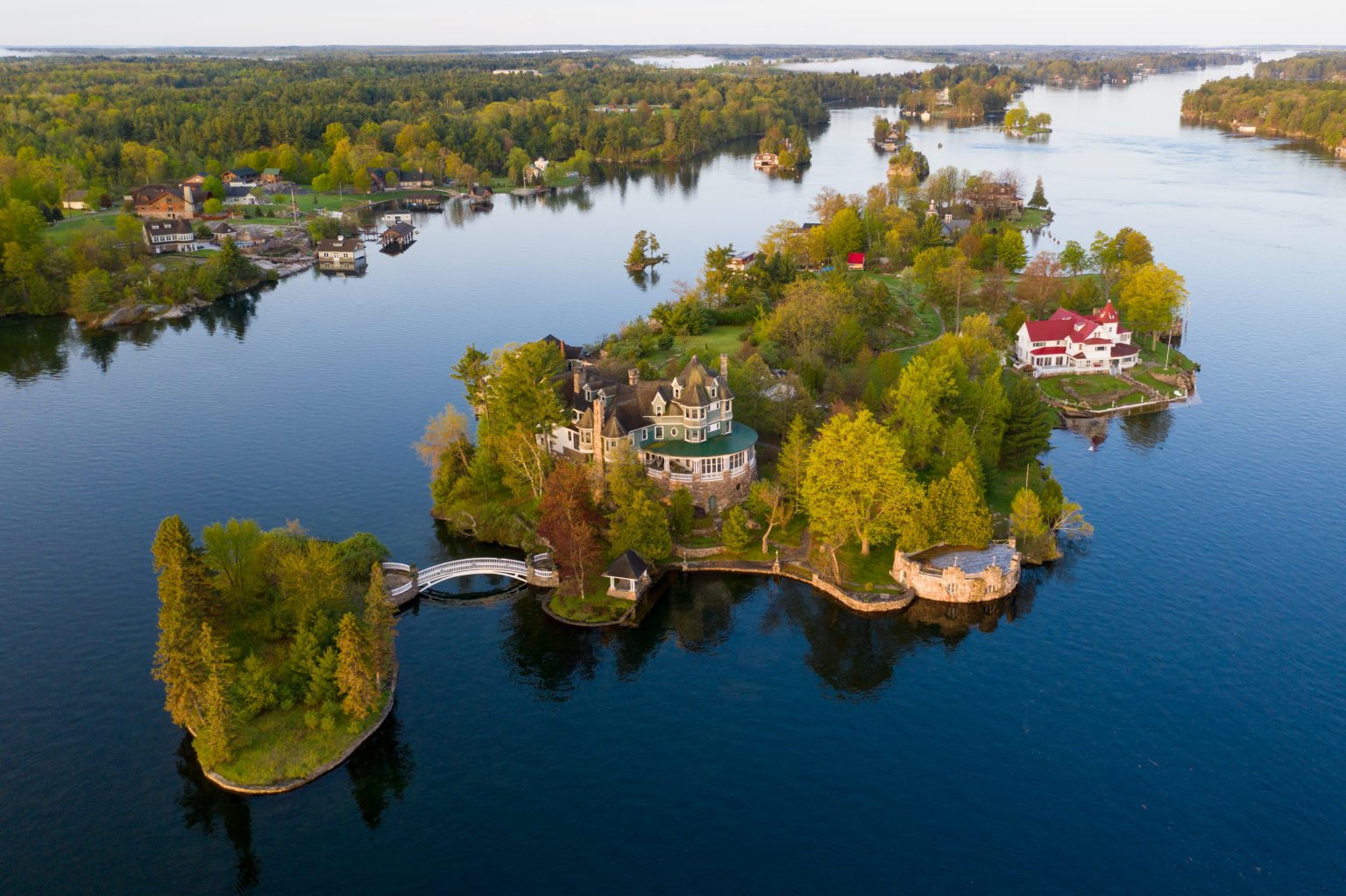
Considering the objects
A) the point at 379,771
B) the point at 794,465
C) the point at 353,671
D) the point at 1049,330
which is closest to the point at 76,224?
the point at 353,671

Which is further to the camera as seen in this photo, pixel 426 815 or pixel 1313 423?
pixel 1313 423

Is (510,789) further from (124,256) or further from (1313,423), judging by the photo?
(124,256)

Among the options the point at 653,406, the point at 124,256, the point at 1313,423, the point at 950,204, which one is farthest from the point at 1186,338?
the point at 124,256

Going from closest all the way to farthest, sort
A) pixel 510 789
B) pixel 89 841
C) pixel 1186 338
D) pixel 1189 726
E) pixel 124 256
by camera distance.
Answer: pixel 89 841, pixel 510 789, pixel 1189 726, pixel 1186 338, pixel 124 256

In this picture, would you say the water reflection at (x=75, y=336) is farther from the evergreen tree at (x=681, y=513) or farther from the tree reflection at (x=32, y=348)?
the evergreen tree at (x=681, y=513)

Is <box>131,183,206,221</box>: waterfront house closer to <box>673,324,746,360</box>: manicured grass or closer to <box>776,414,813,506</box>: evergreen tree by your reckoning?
<box>673,324,746,360</box>: manicured grass

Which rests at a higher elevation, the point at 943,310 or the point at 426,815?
the point at 943,310

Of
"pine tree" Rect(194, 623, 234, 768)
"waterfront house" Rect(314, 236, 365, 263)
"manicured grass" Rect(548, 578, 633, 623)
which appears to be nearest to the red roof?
"manicured grass" Rect(548, 578, 633, 623)

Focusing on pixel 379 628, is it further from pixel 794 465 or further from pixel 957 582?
pixel 957 582

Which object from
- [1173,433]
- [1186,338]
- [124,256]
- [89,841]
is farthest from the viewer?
[124,256]
